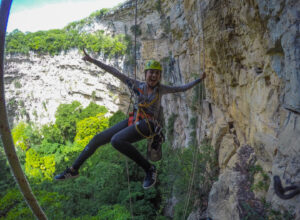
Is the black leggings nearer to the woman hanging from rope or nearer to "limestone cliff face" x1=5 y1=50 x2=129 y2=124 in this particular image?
the woman hanging from rope

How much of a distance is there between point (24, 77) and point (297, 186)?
74.7 feet

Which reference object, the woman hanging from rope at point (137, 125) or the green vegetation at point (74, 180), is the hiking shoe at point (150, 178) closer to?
the woman hanging from rope at point (137, 125)

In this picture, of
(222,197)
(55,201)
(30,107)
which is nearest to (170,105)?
(55,201)

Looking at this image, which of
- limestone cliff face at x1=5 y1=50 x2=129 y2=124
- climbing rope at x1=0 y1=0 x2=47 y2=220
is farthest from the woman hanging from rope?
limestone cliff face at x1=5 y1=50 x2=129 y2=124

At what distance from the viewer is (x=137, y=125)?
256 centimetres

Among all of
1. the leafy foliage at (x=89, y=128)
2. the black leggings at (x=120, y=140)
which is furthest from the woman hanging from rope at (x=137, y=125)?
the leafy foliage at (x=89, y=128)

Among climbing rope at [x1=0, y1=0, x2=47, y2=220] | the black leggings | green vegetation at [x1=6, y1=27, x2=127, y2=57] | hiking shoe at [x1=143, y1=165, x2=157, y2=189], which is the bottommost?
hiking shoe at [x1=143, y1=165, x2=157, y2=189]

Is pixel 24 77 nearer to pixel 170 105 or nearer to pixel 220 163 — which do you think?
pixel 170 105

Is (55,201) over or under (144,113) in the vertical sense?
under

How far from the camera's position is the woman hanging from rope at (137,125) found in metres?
2.53

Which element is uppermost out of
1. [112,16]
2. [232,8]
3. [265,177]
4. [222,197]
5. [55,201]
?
[112,16]

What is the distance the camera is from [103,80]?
20.7 metres

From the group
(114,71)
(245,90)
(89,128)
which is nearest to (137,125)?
(114,71)

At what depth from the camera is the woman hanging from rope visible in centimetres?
253
